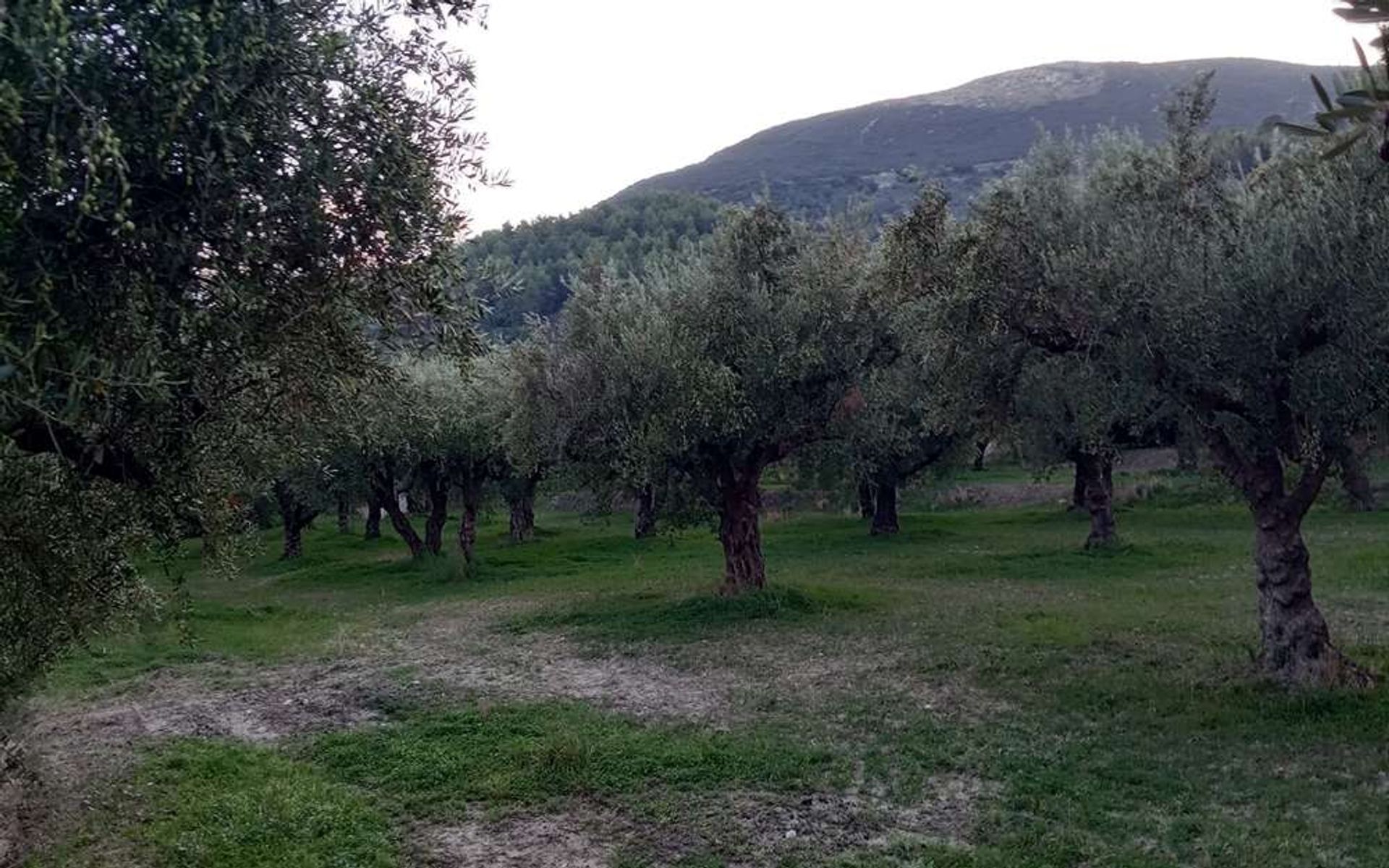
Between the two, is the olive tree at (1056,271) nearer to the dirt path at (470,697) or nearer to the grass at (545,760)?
the dirt path at (470,697)

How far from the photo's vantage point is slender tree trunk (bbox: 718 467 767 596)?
84.6 feet

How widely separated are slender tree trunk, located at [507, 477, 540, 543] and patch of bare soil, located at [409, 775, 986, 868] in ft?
101

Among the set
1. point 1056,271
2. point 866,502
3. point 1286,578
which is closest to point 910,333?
point 1056,271

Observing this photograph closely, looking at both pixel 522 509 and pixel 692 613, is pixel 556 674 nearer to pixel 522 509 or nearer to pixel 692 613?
pixel 692 613

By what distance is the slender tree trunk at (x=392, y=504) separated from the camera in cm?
3872

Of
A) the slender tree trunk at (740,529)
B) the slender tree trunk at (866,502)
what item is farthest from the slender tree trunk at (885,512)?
the slender tree trunk at (740,529)

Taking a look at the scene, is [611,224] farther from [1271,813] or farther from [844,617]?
[1271,813]

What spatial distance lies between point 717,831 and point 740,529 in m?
15.1

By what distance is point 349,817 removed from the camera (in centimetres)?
1178

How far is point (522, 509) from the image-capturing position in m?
49.5

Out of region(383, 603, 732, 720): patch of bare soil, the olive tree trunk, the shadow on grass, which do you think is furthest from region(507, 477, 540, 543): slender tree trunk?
the olive tree trunk

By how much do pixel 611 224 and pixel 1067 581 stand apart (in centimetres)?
11358

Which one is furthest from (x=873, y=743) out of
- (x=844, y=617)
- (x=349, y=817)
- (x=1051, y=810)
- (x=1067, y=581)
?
(x=1067, y=581)

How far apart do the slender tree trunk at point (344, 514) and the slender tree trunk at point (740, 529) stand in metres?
21.1
